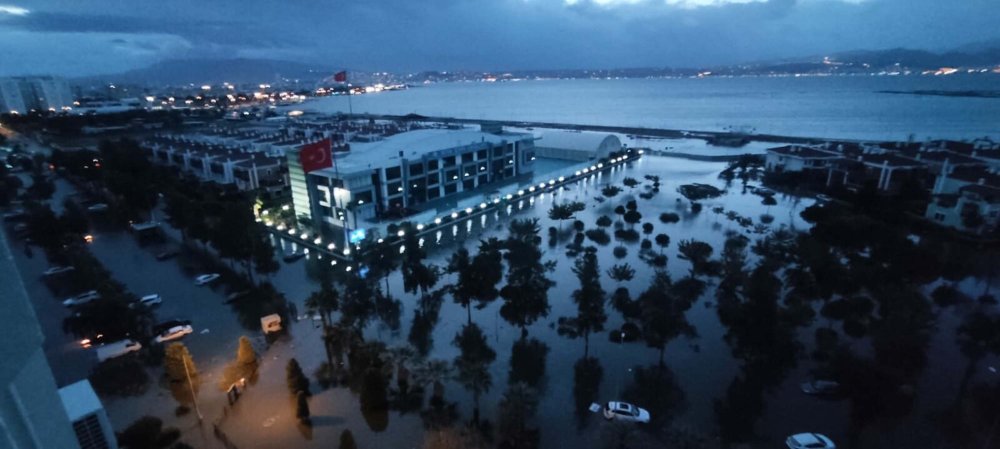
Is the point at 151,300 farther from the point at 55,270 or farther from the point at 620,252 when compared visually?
the point at 620,252

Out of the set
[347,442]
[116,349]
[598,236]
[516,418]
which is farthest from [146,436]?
[598,236]

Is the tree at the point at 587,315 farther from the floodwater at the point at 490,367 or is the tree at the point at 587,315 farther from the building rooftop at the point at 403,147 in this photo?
the building rooftop at the point at 403,147

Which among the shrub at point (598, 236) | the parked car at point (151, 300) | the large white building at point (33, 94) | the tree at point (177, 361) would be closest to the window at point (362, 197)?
the parked car at point (151, 300)

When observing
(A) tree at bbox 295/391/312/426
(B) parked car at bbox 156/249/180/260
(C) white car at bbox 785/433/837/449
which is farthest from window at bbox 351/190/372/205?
(C) white car at bbox 785/433/837/449

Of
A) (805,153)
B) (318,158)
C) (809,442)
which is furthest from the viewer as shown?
(805,153)

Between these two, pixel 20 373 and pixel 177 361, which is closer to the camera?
pixel 20 373

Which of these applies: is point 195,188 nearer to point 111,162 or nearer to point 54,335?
point 111,162
